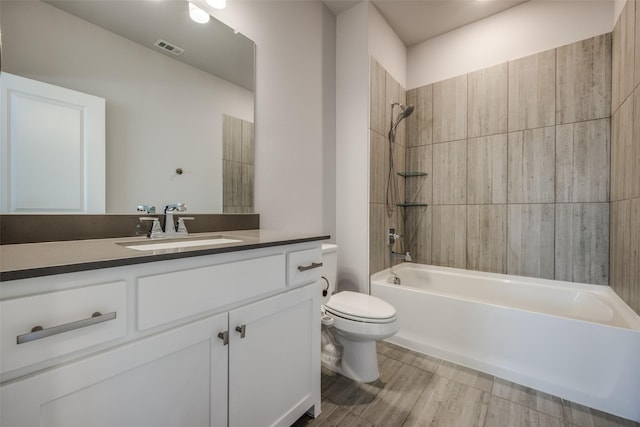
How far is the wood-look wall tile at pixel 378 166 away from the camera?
2.22 meters

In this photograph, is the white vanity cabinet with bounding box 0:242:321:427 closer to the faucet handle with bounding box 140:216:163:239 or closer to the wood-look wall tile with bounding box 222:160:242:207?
the faucet handle with bounding box 140:216:163:239

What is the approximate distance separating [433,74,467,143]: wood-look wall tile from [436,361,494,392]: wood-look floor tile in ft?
6.13

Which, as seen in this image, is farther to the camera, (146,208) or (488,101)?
(488,101)

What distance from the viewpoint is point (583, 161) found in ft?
6.57

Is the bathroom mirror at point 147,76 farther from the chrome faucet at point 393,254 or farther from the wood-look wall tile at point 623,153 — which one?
the wood-look wall tile at point 623,153

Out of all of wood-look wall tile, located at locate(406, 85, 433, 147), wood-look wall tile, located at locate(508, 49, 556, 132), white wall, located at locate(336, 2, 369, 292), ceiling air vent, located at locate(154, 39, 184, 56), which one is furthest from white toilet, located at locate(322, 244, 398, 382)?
wood-look wall tile, located at locate(508, 49, 556, 132)

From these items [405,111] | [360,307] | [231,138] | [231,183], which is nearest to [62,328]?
[231,183]

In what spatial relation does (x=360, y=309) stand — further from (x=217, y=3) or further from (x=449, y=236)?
(x=217, y=3)

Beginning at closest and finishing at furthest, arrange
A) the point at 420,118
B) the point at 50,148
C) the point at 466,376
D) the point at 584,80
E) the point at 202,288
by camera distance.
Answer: the point at 202,288 → the point at 50,148 → the point at 466,376 → the point at 584,80 → the point at 420,118

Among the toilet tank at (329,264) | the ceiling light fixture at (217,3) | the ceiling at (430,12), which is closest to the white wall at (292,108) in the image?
the ceiling light fixture at (217,3)

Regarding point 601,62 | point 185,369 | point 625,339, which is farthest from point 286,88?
point 625,339

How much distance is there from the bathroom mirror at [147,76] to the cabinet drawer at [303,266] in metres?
0.63

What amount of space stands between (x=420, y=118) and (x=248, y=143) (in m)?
1.82

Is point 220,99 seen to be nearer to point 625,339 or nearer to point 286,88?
point 286,88
